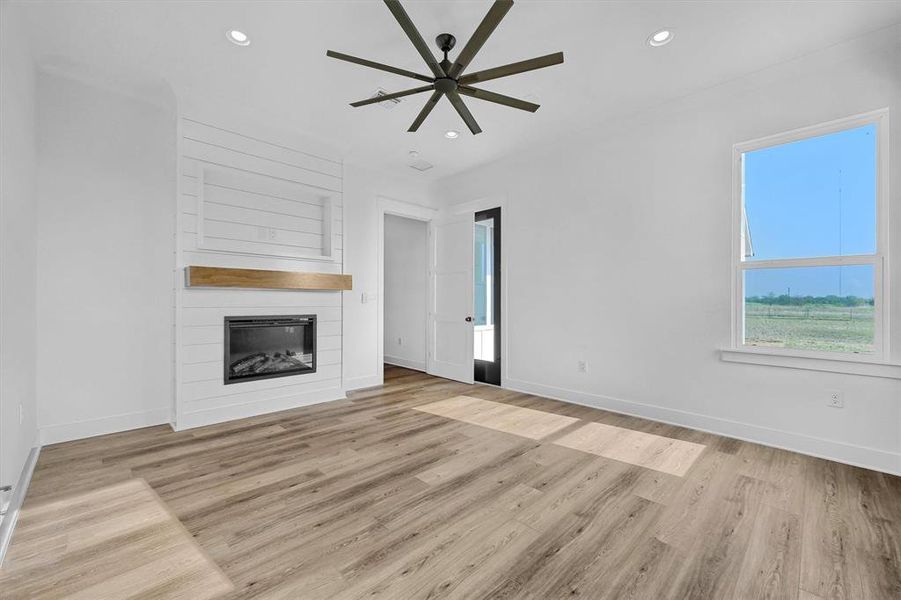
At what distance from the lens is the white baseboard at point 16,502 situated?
5.77 ft

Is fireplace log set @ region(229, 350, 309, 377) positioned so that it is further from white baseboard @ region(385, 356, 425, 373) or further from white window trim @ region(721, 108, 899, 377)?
white window trim @ region(721, 108, 899, 377)

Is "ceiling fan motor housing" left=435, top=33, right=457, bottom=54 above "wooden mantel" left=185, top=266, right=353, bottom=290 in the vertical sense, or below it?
above

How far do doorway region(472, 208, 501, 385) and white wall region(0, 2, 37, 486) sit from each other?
4054 millimetres

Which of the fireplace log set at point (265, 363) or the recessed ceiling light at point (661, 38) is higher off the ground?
the recessed ceiling light at point (661, 38)

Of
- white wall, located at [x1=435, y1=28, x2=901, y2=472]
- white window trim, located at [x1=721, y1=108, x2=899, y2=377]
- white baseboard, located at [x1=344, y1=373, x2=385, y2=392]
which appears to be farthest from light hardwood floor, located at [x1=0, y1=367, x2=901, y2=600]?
white baseboard, located at [x1=344, y1=373, x2=385, y2=392]

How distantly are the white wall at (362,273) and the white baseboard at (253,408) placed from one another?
0.39 m

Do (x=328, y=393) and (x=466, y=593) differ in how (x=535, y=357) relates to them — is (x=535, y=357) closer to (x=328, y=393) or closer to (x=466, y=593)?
(x=328, y=393)

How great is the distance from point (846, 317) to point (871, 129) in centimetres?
131

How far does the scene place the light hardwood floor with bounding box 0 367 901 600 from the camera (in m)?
1.54

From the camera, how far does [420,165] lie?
5066 millimetres

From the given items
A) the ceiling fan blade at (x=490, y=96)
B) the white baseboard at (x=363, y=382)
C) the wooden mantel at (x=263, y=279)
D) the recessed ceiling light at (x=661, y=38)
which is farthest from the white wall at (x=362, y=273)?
the recessed ceiling light at (x=661, y=38)

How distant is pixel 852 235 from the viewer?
272cm

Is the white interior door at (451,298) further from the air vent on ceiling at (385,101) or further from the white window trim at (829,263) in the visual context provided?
the white window trim at (829,263)

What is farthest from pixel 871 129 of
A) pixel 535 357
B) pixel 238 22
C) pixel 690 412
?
pixel 238 22
